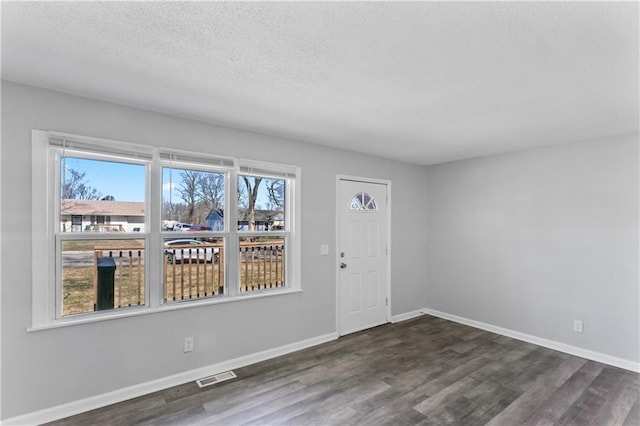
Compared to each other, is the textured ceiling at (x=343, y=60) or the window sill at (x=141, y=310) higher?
the textured ceiling at (x=343, y=60)

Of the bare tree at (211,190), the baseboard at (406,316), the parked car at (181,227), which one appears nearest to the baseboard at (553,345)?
the baseboard at (406,316)

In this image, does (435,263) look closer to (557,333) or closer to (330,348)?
(557,333)

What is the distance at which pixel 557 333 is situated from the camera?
3783 mm

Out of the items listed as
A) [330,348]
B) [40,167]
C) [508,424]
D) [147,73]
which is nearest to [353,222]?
[330,348]

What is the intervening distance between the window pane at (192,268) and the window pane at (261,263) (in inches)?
10.0

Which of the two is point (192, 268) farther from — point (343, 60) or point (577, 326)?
point (577, 326)

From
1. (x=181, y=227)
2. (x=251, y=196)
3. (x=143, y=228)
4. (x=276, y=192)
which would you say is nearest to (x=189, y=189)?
(x=181, y=227)

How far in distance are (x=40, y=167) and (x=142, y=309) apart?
135 cm

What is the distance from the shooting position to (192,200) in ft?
10.0

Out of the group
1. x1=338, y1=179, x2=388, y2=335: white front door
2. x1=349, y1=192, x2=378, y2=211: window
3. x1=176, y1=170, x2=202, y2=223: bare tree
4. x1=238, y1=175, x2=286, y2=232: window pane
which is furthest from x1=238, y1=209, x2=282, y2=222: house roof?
x1=349, y1=192, x2=378, y2=211: window

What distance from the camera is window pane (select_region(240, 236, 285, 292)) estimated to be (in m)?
3.40

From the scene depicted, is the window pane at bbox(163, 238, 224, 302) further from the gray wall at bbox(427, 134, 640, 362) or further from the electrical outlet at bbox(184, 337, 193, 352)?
the gray wall at bbox(427, 134, 640, 362)

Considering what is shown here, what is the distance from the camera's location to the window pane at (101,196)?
8.18ft

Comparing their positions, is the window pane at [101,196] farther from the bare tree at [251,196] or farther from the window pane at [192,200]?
the bare tree at [251,196]
